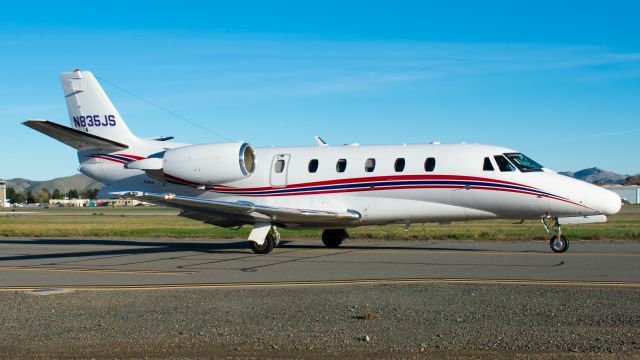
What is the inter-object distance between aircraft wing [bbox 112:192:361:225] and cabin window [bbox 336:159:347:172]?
58.4 inches

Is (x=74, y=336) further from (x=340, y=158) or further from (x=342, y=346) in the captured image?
(x=340, y=158)

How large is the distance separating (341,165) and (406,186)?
95.2 inches

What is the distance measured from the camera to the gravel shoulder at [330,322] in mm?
7695

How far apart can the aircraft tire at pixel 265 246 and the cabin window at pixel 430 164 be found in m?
5.25

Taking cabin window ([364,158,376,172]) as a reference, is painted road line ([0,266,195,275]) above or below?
below

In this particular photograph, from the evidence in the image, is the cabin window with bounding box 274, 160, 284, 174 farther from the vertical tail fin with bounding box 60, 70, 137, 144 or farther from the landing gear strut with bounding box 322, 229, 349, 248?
the vertical tail fin with bounding box 60, 70, 137, 144

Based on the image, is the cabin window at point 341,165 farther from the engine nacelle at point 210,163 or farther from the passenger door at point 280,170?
the engine nacelle at point 210,163

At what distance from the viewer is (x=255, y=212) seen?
873 inches

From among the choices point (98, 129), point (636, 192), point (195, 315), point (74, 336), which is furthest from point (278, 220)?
point (636, 192)

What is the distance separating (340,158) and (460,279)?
9764 millimetres

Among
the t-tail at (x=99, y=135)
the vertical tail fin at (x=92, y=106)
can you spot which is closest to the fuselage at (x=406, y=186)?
the t-tail at (x=99, y=135)

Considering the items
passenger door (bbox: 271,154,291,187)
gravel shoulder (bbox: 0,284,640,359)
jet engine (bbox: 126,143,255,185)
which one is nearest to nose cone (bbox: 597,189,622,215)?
gravel shoulder (bbox: 0,284,640,359)

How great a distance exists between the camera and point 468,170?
21172mm

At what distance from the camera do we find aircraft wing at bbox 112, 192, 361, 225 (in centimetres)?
2133
